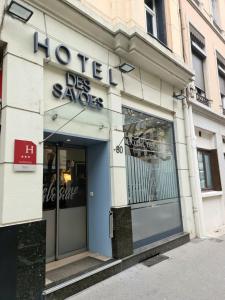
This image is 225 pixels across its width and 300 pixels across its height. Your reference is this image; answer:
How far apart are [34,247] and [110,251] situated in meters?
1.68

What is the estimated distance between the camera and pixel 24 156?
342 centimetres

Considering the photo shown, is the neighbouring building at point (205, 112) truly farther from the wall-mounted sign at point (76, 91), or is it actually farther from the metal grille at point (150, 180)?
the wall-mounted sign at point (76, 91)

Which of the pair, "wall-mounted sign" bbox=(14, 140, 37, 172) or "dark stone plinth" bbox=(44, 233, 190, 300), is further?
"dark stone plinth" bbox=(44, 233, 190, 300)

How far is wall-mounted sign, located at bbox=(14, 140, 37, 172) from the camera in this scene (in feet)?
11.0

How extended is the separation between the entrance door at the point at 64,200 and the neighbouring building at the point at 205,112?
138 inches

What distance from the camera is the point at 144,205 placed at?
5477mm

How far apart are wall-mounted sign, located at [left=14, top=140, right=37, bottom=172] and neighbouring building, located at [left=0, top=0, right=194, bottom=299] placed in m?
0.01

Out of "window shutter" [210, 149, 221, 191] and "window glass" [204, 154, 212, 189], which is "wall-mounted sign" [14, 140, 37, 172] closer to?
"window glass" [204, 154, 212, 189]

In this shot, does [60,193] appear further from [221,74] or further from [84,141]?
[221,74]

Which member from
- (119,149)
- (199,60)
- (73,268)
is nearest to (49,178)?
(119,149)

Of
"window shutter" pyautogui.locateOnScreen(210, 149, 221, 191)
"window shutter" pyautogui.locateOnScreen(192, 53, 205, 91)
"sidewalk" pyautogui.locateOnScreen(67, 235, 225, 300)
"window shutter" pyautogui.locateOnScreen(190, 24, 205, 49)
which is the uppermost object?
"window shutter" pyautogui.locateOnScreen(190, 24, 205, 49)

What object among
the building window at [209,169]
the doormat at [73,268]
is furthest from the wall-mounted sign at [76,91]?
the building window at [209,169]

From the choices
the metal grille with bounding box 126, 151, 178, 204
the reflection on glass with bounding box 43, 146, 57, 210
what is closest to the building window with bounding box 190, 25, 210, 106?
the metal grille with bounding box 126, 151, 178, 204

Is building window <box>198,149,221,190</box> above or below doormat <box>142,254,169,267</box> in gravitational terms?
above
